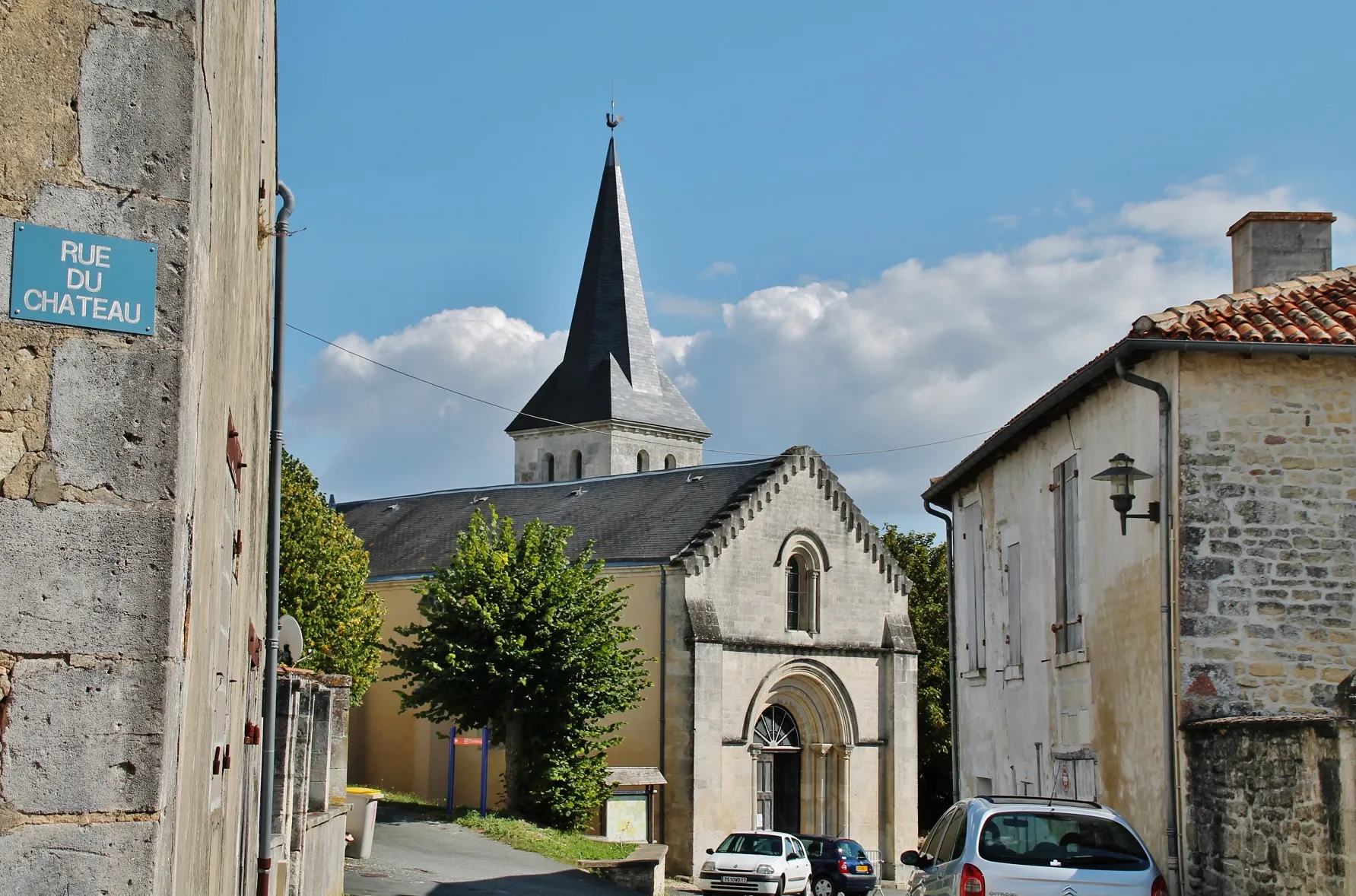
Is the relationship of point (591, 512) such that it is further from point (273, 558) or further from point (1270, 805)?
point (1270, 805)

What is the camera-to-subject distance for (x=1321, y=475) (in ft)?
42.2

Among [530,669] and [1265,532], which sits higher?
[1265,532]

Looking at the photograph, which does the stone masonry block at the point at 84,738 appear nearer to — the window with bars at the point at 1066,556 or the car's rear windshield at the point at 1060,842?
the car's rear windshield at the point at 1060,842

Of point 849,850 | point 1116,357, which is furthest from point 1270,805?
point 849,850

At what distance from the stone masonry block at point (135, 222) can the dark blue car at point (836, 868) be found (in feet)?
89.9

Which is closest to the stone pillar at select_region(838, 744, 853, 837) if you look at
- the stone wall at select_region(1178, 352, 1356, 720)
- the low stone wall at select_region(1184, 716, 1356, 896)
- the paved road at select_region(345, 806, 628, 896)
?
the paved road at select_region(345, 806, 628, 896)

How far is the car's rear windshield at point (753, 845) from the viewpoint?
94.9 feet

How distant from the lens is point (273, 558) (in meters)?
11.9

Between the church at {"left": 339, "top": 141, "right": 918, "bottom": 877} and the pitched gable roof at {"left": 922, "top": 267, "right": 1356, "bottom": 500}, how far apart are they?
2438 centimetres

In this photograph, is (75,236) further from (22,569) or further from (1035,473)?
(1035,473)

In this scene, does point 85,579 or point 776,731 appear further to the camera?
point 776,731

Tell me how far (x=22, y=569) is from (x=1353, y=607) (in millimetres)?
11260

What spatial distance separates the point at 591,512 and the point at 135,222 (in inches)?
1634

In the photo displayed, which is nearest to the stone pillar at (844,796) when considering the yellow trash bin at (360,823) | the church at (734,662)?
the church at (734,662)
